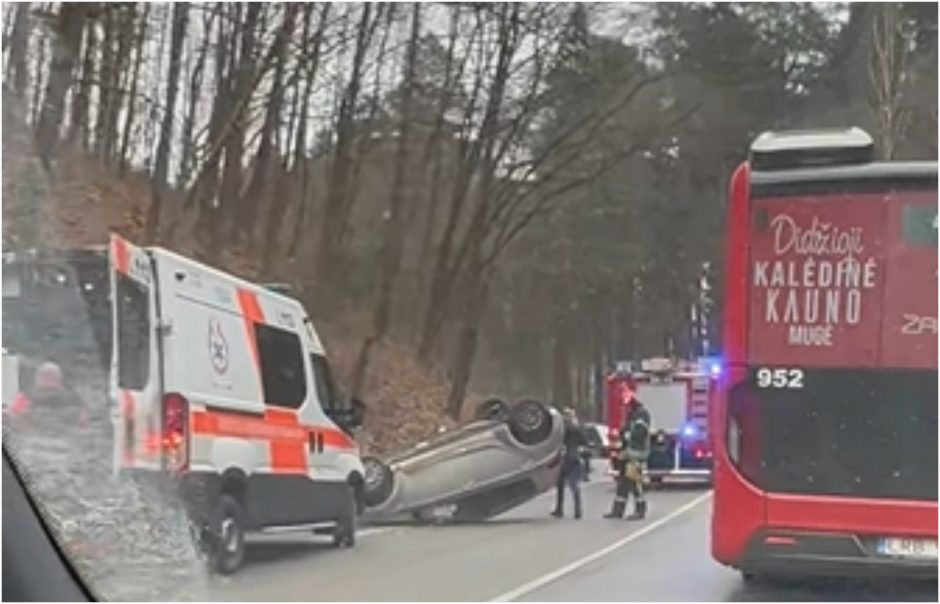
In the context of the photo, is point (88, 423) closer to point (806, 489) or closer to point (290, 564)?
point (290, 564)

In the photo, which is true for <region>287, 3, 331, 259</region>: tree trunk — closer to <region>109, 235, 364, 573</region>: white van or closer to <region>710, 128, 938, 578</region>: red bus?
<region>109, 235, 364, 573</region>: white van

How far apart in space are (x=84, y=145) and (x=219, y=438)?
0.98m

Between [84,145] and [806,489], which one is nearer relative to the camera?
[84,145]

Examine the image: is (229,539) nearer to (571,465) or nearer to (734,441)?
(571,465)

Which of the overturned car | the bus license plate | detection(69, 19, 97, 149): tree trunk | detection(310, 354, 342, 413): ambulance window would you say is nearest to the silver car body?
the overturned car

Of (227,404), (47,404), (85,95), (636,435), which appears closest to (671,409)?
(636,435)

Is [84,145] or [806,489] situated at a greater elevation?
[84,145]

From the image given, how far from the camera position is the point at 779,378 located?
500 centimetres

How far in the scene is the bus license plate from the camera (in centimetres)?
434

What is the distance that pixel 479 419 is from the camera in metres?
4.70

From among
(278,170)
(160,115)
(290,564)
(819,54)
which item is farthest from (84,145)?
(819,54)

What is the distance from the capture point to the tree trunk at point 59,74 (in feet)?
14.2

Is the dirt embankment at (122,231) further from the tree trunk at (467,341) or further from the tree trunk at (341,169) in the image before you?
the tree trunk at (341,169)

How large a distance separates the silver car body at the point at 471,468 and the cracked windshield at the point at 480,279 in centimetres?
2
